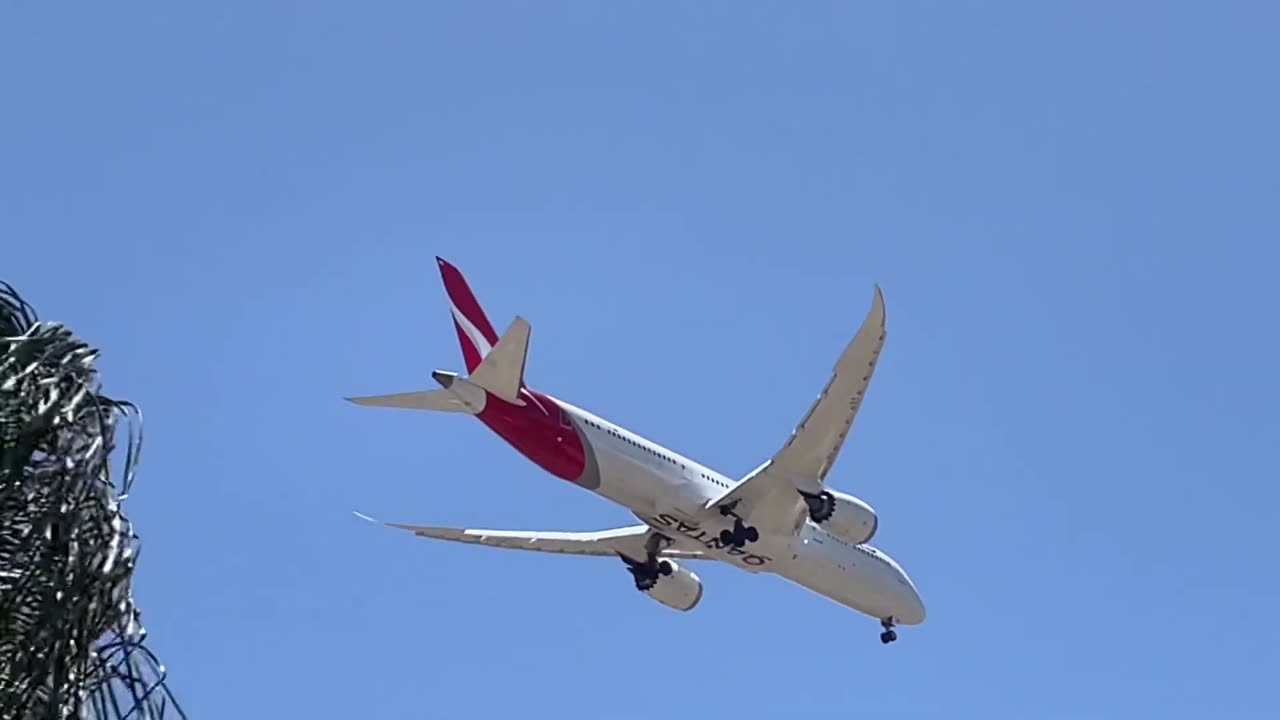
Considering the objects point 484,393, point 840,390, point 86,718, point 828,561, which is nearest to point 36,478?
point 86,718

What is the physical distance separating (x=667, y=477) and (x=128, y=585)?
109 ft

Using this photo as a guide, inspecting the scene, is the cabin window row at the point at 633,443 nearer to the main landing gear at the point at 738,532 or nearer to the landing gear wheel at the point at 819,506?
the main landing gear at the point at 738,532

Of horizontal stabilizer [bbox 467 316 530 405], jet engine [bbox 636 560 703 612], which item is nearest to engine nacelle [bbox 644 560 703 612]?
jet engine [bbox 636 560 703 612]

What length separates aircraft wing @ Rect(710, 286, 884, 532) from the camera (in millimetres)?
42062

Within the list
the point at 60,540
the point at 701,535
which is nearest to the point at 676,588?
the point at 701,535

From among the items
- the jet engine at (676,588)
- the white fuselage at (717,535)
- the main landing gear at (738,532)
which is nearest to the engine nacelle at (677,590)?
the jet engine at (676,588)

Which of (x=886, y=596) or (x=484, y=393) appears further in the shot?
(x=886, y=596)

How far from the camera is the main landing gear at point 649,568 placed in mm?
48844

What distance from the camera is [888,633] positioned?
51.2 metres

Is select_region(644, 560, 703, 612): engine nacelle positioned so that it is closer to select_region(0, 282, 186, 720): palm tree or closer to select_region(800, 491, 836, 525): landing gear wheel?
select_region(800, 491, 836, 525): landing gear wheel

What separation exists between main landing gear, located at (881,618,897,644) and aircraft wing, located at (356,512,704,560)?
607 centimetres

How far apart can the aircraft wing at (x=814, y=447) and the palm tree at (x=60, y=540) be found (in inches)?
1238

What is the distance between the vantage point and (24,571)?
10656 mm

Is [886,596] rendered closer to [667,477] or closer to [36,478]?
[667,477]
